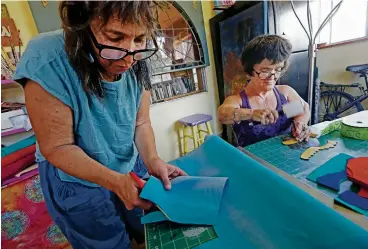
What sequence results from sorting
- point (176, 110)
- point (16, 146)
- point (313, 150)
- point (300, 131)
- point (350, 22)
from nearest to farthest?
point (313, 150)
point (300, 131)
point (16, 146)
point (350, 22)
point (176, 110)

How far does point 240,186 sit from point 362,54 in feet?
8.39

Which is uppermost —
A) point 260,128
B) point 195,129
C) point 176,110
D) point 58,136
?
point 58,136

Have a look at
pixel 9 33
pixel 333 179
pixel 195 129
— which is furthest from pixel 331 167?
pixel 9 33

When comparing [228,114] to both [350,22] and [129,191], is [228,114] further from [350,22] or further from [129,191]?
[350,22]

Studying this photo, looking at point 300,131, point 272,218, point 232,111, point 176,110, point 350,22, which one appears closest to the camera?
point 272,218

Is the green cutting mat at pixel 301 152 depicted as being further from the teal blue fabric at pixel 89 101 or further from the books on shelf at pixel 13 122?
the books on shelf at pixel 13 122

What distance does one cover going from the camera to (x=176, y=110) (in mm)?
2523

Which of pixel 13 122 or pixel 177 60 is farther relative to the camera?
pixel 177 60

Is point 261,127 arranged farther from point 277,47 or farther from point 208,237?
point 208,237

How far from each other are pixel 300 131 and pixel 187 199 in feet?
2.18

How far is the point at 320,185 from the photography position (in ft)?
2.04

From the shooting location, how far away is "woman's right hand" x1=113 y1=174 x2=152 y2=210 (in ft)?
1.69

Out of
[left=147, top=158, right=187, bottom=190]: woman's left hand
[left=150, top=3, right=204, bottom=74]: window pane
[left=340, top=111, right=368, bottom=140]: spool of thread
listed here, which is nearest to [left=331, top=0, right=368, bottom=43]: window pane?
[left=150, top=3, right=204, bottom=74]: window pane

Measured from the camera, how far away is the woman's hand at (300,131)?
0.93m
